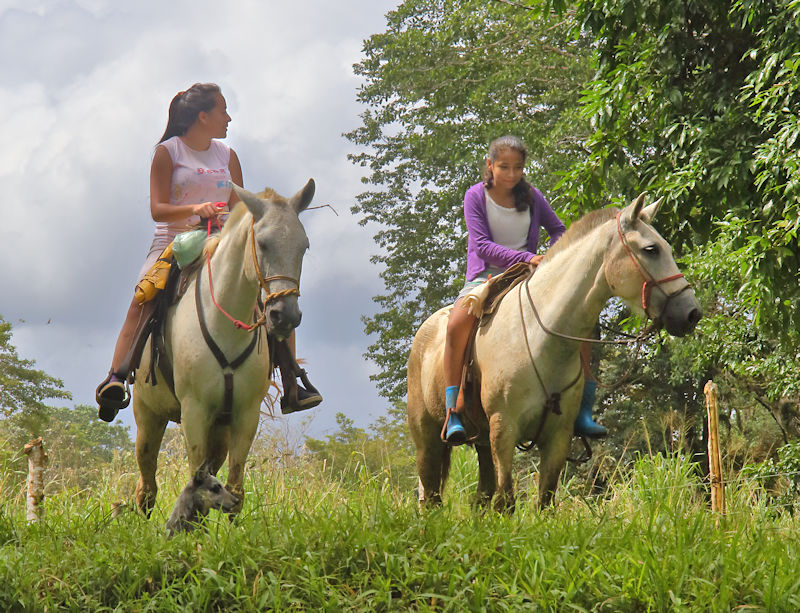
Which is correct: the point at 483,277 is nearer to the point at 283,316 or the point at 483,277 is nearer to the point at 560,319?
the point at 560,319

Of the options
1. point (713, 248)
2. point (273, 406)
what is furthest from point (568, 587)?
point (713, 248)

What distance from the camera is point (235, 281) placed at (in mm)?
6285

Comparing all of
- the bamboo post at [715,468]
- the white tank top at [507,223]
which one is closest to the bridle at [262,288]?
the white tank top at [507,223]

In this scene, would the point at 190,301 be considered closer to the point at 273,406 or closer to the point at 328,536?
the point at 273,406

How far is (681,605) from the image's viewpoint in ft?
14.8

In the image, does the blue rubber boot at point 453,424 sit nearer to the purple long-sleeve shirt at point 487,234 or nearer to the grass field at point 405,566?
the grass field at point 405,566

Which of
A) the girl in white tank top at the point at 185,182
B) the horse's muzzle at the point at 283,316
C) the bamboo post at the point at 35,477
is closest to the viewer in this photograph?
the horse's muzzle at the point at 283,316

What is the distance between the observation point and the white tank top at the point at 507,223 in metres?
7.26

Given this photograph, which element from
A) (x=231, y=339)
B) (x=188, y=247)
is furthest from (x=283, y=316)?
(x=188, y=247)

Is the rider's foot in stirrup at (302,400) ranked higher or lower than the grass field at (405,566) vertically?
higher

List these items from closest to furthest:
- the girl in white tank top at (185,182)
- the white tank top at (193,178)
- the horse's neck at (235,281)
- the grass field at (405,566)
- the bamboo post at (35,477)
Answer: the grass field at (405,566), the horse's neck at (235,281), the bamboo post at (35,477), the girl in white tank top at (185,182), the white tank top at (193,178)

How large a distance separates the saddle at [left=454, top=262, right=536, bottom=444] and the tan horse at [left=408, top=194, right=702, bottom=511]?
71 millimetres

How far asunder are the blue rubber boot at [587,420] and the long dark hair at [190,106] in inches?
147

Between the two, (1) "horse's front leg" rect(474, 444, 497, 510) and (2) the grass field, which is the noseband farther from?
(1) "horse's front leg" rect(474, 444, 497, 510)
